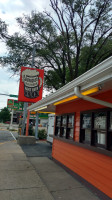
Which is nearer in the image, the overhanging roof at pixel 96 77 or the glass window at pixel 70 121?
the overhanging roof at pixel 96 77

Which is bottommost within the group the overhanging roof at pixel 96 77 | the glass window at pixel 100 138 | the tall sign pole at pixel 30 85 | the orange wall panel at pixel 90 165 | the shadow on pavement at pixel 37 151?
the shadow on pavement at pixel 37 151

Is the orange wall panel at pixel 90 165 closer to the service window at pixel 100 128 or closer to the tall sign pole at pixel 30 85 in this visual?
the service window at pixel 100 128

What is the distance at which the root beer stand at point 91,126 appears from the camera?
319 cm

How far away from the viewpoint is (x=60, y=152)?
681 cm

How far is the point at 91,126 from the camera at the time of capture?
462cm

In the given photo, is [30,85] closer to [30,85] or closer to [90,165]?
[30,85]

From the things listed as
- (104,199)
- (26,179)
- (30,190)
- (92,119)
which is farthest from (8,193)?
(92,119)

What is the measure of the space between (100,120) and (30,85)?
6771 mm

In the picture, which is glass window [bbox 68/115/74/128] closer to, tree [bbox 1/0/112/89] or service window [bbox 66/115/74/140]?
service window [bbox 66/115/74/140]

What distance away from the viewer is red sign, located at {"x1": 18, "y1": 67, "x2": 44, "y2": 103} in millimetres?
9961

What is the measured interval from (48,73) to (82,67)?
359 cm

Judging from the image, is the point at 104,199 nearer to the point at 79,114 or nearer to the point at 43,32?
the point at 79,114

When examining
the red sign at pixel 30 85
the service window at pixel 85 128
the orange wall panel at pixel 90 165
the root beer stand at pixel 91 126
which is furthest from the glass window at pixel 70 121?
the red sign at pixel 30 85

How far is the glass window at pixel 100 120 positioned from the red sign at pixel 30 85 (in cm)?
629
